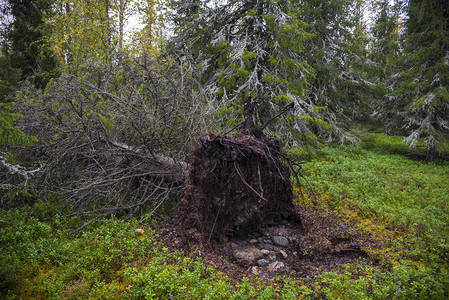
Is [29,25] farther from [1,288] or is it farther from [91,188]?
[1,288]

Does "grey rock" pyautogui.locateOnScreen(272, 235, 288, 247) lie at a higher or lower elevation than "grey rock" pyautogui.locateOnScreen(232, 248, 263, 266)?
higher

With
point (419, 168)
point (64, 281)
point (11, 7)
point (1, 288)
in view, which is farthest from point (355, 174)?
point (11, 7)

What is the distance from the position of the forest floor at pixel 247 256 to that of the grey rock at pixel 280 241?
0.06 ft

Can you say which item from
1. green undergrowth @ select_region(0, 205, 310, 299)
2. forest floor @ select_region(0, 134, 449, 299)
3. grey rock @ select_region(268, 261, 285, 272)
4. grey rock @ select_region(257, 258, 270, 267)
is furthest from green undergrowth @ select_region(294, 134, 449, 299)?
green undergrowth @ select_region(0, 205, 310, 299)

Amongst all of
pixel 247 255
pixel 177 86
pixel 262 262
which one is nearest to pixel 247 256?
pixel 247 255

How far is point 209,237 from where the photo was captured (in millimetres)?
4430

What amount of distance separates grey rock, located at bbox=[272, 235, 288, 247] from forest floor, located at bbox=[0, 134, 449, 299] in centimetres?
2

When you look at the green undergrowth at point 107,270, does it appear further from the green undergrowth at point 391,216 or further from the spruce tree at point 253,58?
the spruce tree at point 253,58

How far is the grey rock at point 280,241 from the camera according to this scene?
15.8 feet

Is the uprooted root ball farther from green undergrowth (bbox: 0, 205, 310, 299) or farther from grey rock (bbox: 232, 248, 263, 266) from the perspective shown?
green undergrowth (bbox: 0, 205, 310, 299)

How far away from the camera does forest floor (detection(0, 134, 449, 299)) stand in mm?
3248

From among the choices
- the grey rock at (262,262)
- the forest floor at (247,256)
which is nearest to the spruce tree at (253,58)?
the forest floor at (247,256)

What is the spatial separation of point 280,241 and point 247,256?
83 centimetres

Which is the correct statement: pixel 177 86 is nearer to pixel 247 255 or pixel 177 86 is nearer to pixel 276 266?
pixel 247 255
